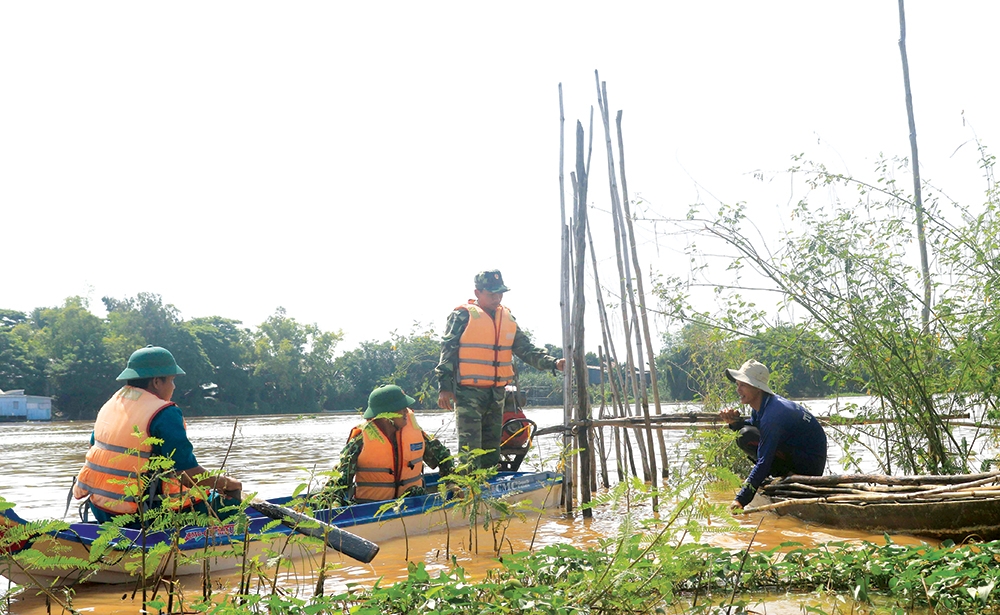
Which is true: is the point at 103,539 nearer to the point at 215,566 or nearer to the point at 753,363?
the point at 215,566

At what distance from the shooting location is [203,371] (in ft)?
175

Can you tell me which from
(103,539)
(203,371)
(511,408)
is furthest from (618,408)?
(203,371)

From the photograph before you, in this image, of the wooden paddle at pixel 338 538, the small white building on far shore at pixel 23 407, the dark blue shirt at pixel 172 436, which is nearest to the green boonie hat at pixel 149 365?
the dark blue shirt at pixel 172 436

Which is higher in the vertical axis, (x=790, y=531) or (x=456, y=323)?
(x=456, y=323)

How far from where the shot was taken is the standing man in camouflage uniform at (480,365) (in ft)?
22.7

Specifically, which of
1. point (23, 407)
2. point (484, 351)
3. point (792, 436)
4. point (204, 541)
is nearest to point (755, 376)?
point (792, 436)

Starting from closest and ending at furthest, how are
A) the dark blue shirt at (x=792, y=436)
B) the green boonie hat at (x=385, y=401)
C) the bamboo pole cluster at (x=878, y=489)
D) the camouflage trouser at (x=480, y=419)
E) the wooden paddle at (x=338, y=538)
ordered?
1. the wooden paddle at (x=338, y=538)
2. the bamboo pole cluster at (x=878, y=489)
3. the green boonie hat at (x=385, y=401)
4. the dark blue shirt at (x=792, y=436)
5. the camouflage trouser at (x=480, y=419)

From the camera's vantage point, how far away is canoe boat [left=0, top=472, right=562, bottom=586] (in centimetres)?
321

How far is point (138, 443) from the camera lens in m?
4.08

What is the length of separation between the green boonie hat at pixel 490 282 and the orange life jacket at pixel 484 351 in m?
0.19

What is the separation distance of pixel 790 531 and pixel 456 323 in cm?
324

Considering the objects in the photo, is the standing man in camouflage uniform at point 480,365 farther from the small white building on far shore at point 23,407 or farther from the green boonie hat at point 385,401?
the small white building on far shore at point 23,407

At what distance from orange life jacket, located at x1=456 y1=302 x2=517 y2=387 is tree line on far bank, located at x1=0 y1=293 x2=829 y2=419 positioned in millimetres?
36094

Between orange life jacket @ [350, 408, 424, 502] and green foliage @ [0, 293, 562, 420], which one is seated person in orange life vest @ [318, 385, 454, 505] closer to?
orange life jacket @ [350, 408, 424, 502]
